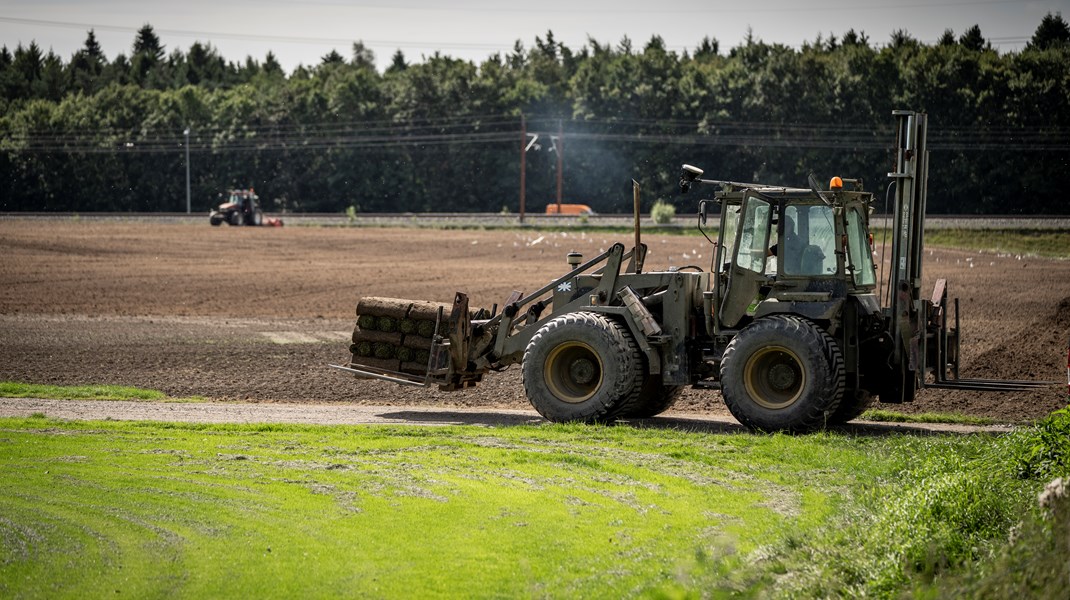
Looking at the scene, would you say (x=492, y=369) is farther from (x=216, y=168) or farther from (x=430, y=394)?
(x=216, y=168)

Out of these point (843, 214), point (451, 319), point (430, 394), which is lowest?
point (430, 394)

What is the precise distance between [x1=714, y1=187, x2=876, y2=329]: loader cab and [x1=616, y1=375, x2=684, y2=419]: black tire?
1.73m

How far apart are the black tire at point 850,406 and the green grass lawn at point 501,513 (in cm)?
165

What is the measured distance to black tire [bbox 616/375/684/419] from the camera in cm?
1762

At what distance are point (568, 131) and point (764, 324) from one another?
74.4m

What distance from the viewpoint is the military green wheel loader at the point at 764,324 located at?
1566cm

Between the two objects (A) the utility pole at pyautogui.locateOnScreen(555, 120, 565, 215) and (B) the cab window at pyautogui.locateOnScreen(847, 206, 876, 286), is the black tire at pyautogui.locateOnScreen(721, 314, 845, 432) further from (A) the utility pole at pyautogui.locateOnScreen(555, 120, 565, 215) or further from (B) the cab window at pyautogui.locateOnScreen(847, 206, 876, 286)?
(A) the utility pole at pyautogui.locateOnScreen(555, 120, 565, 215)

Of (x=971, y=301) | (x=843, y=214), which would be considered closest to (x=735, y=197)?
(x=843, y=214)

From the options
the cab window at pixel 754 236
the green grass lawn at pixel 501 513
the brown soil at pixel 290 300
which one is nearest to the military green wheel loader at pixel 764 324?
the cab window at pixel 754 236

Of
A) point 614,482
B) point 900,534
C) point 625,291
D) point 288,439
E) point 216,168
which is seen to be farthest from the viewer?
point 216,168

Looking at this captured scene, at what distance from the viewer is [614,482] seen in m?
12.7

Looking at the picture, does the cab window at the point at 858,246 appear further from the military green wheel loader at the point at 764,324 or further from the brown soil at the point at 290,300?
the brown soil at the point at 290,300

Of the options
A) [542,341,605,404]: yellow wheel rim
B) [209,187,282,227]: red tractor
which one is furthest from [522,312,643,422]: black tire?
[209,187,282,227]: red tractor

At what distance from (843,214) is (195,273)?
2901cm
